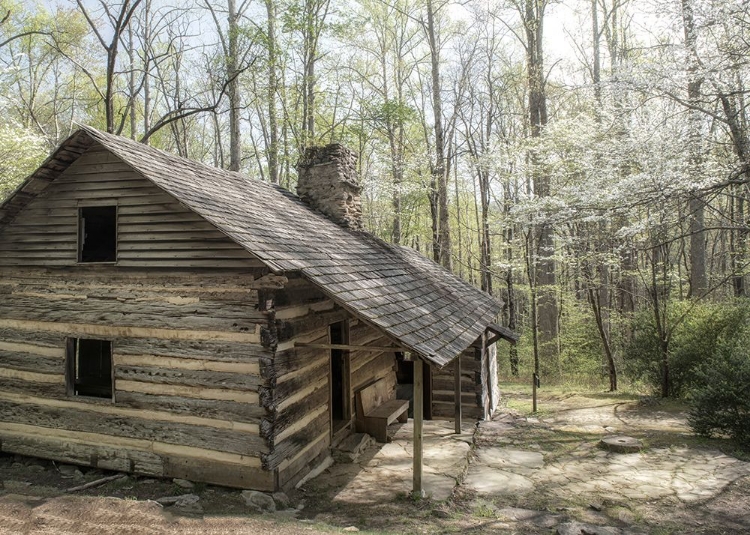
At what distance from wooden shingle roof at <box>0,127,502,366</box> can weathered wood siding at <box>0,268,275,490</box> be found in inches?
32.5

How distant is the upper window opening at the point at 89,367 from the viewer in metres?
7.36

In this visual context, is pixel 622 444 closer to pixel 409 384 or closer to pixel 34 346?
pixel 409 384

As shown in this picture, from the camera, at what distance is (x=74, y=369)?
7438mm

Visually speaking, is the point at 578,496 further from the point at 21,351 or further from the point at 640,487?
the point at 21,351

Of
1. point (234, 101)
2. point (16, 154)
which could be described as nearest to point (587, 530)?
point (234, 101)

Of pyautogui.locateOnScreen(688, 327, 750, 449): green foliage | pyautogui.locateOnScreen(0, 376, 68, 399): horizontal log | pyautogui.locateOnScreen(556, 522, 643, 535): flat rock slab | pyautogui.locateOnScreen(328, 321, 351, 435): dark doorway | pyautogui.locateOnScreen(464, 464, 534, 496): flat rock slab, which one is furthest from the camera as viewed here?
pyautogui.locateOnScreen(328, 321, 351, 435): dark doorway

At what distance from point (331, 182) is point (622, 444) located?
8.05 m

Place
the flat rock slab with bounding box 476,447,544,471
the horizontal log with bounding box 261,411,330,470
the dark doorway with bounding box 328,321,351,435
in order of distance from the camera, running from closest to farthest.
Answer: the horizontal log with bounding box 261,411,330,470
the flat rock slab with bounding box 476,447,544,471
the dark doorway with bounding box 328,321,351,435

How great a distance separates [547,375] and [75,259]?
683 inches

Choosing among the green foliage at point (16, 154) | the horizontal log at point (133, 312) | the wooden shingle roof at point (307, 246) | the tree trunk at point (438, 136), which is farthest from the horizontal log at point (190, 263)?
the tree trunk at point (438, 136)

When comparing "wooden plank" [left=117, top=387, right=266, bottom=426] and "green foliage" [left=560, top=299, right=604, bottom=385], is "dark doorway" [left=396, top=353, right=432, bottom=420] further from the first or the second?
"green foliage" [left=560, top=299, right=604, bottom=385]

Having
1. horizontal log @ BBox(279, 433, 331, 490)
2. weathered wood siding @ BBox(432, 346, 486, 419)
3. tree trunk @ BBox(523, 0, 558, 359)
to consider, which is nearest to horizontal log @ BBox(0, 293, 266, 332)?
horizontal log @ BBox(279, 433, 331, 490)

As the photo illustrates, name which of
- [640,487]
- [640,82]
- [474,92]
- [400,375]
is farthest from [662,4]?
[474,92]

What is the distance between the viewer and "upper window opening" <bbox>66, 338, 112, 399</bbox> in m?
7.36
